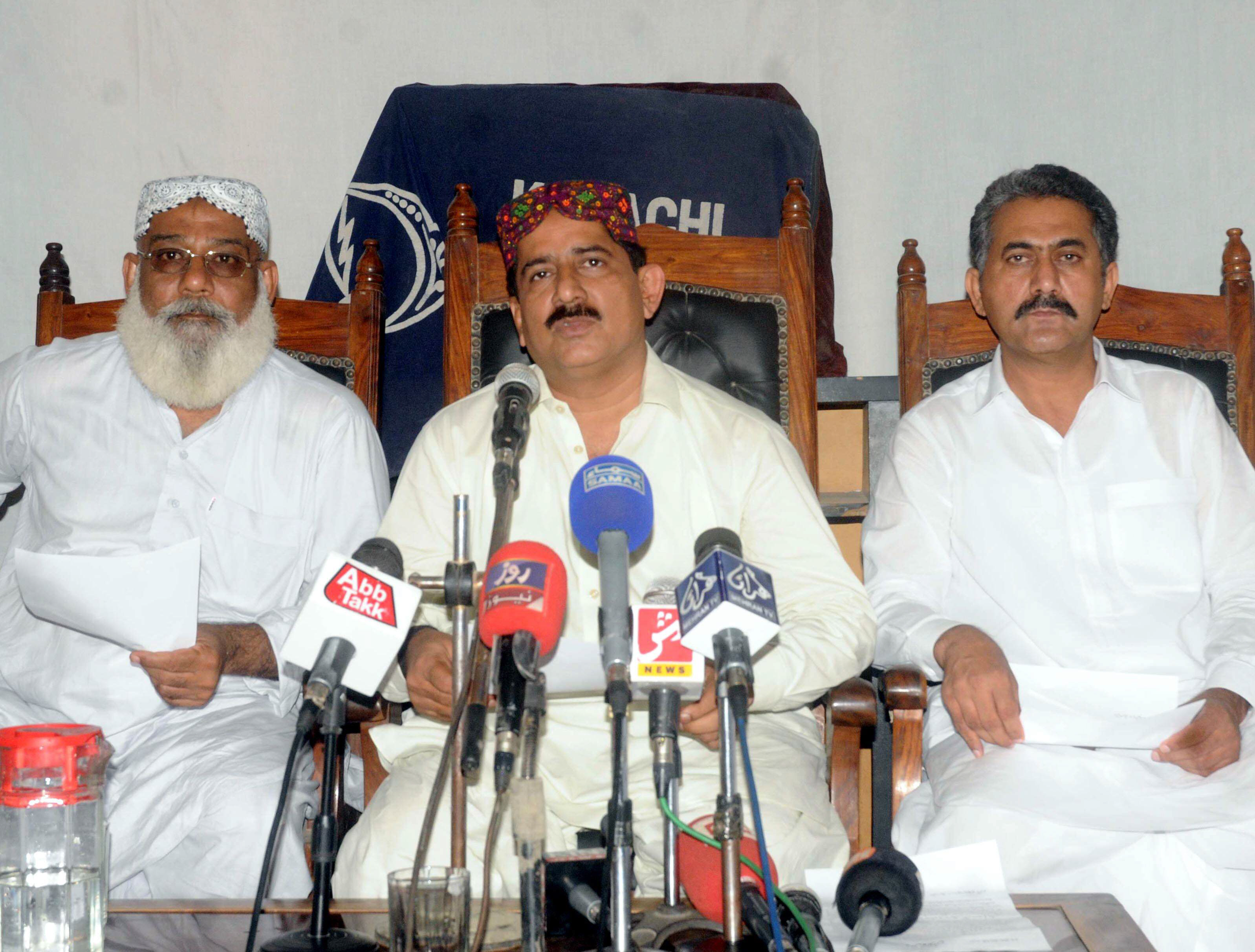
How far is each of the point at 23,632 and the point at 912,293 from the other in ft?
6.76

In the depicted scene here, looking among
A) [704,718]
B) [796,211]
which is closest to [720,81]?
[796,211]

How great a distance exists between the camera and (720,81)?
443 cm

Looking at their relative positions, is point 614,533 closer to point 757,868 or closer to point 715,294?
point 757,868

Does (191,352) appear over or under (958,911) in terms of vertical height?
over

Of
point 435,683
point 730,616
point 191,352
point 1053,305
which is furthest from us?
point 191,352

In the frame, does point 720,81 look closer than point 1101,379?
No

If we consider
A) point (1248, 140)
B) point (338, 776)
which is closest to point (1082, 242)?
point (338, 776)

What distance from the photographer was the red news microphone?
3.71 feet

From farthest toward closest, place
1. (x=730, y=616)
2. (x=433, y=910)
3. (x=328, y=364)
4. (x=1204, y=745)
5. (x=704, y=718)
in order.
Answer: (x=328, y=364) → (x=1204, y=745) → (x=704, y=718) → (x=433, y=910) → (x=730, y=616)

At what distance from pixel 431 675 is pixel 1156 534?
1466 millimetres

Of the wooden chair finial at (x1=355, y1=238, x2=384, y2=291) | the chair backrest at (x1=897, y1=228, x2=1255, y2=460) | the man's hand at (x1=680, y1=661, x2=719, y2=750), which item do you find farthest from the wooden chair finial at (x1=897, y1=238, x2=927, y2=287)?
the man's hand at (x1=680, y1=661, x2=719, y2=750)

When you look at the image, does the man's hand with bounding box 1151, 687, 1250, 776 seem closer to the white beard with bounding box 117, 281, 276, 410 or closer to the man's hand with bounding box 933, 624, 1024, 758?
the man's hand with bounding box 933, 624, 1024, 758

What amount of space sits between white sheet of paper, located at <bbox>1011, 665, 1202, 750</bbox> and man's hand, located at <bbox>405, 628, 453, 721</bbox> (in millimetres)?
1015

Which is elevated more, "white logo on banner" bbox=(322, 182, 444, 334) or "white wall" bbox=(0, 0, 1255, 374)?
"white wall" bbox=(0, 0, 1255, 374)
